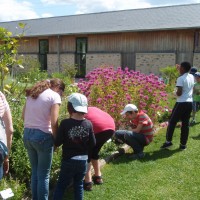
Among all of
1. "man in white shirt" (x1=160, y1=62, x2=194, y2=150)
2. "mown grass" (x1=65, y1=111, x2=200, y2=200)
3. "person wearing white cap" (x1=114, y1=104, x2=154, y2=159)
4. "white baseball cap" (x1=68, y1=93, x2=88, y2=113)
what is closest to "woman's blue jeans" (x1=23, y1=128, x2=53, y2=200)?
"white baseball cap" (x1=68, y1=93, x2=88, y2=113)

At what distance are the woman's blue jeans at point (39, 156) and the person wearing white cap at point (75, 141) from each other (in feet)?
0.44

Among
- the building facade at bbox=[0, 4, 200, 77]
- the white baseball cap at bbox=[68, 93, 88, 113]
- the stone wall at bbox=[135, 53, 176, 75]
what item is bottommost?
the white baseball cap at bbox=[68, 93, 88, 113]

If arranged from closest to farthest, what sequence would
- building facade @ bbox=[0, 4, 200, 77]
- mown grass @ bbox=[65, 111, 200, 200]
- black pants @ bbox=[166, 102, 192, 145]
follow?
mown grass @ bbox=[65, 111, 200, 200] < black pants @ bbox=[166, 102, 192, 145] < building facade @ bbox=[0, 4, 200, 77]

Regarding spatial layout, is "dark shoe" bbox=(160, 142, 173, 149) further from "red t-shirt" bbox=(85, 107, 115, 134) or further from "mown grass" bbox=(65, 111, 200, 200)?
"red t-shirt" bbox=(85, 107, 115, 134)

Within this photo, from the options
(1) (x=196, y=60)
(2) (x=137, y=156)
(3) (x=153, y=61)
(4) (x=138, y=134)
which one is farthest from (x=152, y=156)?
(3) (x=153, y=61)

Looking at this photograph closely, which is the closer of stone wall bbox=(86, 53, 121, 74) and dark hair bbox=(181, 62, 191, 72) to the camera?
dark hair bbox=(181, 62, 191, 72)

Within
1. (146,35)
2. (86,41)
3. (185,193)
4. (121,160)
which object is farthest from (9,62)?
(86,41)

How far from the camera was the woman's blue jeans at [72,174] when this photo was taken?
12.5ft

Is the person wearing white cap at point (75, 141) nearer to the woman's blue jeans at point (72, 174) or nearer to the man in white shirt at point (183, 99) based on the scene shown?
the woman's blue jeans at point (72, 174)

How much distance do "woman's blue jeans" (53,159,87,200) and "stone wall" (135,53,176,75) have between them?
53.9ft

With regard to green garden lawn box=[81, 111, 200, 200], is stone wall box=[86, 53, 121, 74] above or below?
above

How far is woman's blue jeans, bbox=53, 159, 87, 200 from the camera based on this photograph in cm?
380

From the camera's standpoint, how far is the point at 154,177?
518 cm

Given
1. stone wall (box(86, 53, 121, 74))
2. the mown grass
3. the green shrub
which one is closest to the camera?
the green shrub
